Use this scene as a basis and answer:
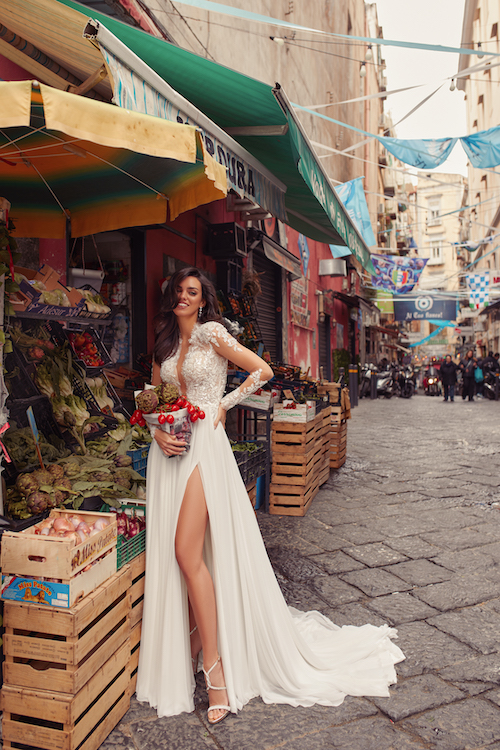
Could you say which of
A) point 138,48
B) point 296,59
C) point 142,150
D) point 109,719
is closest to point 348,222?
point 138,48

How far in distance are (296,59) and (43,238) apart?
942 centimetres

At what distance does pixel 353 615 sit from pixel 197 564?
1.30 meters

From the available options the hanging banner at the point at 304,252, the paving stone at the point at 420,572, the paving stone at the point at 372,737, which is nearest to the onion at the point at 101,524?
the paving stone at the point at 372,737

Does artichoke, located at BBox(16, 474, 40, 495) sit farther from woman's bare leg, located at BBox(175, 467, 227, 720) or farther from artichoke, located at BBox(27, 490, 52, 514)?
woman's bare leg, located at BBox(175, 467, 227, 720)

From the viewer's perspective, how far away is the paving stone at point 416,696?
2265 mm

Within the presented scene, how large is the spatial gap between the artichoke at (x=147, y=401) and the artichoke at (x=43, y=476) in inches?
30.7

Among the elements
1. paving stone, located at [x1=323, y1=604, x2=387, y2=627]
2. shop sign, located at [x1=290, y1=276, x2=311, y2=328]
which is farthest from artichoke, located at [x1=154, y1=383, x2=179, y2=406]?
shop sign, located at [x1=290, y1=276, x2=311, y2=328]

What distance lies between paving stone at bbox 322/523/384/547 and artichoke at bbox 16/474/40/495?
2644 mm

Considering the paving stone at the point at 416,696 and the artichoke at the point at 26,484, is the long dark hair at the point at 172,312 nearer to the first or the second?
the artichoke at the point at 26,484

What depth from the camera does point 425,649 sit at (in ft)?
9.12

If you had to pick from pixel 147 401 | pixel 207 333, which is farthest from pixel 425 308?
pixel 147 401

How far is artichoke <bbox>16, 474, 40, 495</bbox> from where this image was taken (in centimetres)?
258

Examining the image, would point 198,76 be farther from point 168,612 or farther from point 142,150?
point 168,612

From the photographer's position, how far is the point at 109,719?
209 centimetres
